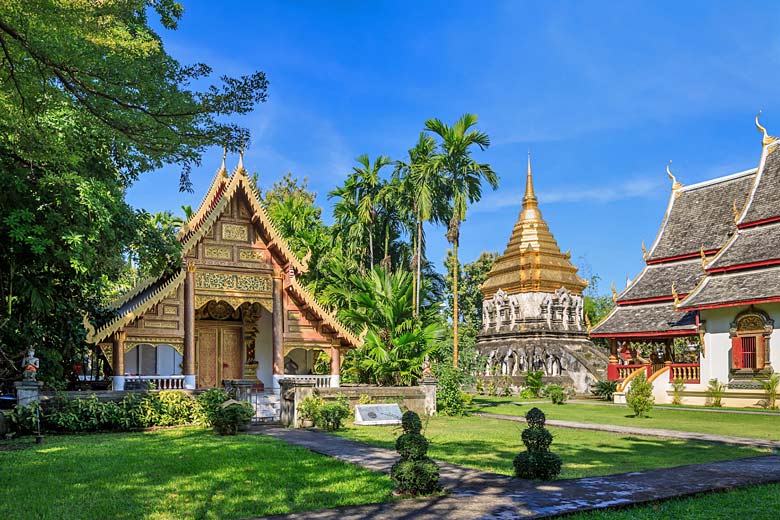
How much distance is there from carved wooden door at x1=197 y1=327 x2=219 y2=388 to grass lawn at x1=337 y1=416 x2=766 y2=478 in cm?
722

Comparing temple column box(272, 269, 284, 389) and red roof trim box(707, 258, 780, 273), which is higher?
red roof trim box(707, 258, 780, 273)

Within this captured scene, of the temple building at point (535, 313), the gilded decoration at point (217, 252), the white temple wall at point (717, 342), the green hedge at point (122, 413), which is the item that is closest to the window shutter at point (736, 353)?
the white temple wall at point (717, 342)

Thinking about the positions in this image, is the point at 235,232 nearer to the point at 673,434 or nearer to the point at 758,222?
the point at 673,434

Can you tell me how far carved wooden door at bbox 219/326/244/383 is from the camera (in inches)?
851

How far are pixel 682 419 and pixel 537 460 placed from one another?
1217 cm

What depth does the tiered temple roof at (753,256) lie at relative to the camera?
23688 millimetres

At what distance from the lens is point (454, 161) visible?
25906 mm

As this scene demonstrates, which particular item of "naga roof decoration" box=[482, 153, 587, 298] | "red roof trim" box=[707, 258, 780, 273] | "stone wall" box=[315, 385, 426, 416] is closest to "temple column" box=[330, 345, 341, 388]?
"stone wall" box=[315, 385, 426, 416]

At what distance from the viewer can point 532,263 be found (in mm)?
40969

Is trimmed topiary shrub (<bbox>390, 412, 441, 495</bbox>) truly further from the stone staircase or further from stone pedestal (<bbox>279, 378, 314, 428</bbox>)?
the stone staircase

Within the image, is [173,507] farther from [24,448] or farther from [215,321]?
[215,321]

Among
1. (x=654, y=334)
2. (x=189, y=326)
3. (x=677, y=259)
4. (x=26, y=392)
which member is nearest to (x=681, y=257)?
(x=677, y=259)

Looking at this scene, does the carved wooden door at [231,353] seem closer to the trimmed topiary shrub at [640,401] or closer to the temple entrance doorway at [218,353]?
the temple entrance doorway at [218,353]

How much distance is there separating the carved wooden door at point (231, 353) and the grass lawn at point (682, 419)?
7.51 metres
